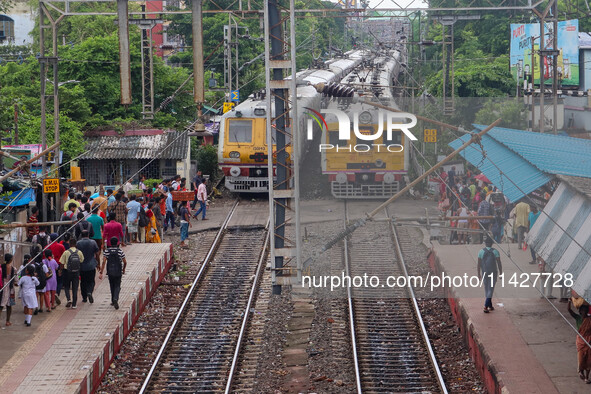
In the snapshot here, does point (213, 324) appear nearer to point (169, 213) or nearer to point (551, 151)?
point (551, 151)

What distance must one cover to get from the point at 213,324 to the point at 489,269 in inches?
162

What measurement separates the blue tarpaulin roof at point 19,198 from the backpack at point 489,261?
26.1 feet

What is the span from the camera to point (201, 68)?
1333cm

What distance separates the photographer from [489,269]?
11.6 meters

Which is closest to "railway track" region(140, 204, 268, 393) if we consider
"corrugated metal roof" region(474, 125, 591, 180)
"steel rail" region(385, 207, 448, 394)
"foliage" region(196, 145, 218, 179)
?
"steel rail" region(385, 207, 448, 394)

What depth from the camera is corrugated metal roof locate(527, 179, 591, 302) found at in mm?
8983

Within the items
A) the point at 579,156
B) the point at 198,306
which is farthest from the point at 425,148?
the point at 198,306

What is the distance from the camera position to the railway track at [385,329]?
10.2 metres

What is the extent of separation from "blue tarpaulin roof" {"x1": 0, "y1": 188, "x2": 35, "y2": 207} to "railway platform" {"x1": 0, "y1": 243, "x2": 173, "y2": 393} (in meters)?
2.61

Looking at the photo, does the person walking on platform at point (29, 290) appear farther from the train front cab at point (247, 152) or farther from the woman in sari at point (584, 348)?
the train front cab at point (247, 152)

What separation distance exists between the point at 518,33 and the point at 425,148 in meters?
12.0

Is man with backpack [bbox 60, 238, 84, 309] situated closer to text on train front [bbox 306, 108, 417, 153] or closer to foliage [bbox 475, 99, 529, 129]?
text on train front [bbox 306, 108, 417, 153]

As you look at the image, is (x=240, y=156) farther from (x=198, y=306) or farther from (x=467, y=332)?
(x=467, y=332)

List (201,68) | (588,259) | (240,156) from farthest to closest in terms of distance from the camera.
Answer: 1. (240,156)
2. (201,68)
3. (588,259)
